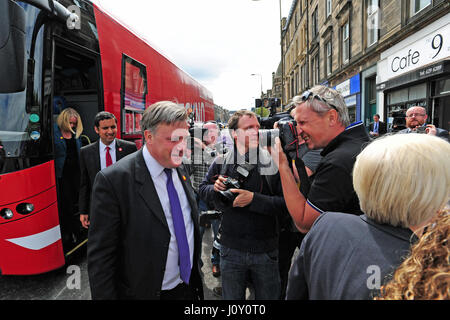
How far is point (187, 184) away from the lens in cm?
189

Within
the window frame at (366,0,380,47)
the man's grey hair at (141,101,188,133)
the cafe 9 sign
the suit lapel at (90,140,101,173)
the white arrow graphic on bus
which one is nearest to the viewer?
the man's grey hair at (141,101,188,133)

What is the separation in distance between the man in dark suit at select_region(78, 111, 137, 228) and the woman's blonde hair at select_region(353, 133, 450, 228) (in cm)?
302

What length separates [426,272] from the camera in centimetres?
67

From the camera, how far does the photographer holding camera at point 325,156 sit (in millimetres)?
1438

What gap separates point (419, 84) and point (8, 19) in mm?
11585

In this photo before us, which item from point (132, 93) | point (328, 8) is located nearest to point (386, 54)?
point (328, 8)

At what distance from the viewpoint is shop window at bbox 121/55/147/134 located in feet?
14.0

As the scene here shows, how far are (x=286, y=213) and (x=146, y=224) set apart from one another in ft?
3.49

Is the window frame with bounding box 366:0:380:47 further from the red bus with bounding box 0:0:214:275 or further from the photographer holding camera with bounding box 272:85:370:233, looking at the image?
the photographer holding camera with bounding box 272:85:370:233

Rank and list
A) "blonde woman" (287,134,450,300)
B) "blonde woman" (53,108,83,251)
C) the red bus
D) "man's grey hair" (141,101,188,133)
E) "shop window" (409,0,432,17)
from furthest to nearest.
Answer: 1. "shop window" (409,0,432,17)
2. "blonde woman" (53,108,83,251)
3. the red bus
4. "man's grey hair" (141,101,188,133)
5. "blonde woman" (287,134,450,300)

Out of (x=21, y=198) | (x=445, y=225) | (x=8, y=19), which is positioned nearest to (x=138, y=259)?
(x=445, y=225)

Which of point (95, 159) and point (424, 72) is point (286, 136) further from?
point (424, 72)

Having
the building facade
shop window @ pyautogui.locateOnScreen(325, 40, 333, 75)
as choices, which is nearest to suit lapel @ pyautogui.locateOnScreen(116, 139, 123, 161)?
the building facade
